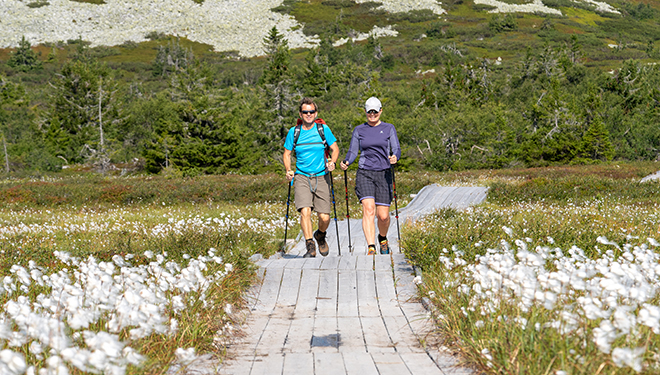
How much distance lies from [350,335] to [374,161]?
3.91 m

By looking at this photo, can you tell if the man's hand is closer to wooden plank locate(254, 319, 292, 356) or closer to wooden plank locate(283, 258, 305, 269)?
wooden plank locate(283, 258, 305, 269)

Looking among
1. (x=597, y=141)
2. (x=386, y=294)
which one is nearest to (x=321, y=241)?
(x=386, y=294)

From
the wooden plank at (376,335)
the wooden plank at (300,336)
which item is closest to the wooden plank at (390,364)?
the wooden plank at (376,335)

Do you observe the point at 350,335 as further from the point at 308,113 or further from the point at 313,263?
the point at 308,113

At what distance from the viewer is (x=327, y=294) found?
6551 millimetres

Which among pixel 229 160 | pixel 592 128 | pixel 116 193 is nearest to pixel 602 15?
pixel 592 128

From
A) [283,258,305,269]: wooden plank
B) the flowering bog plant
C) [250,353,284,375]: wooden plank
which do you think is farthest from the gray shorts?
[250,353,284,375]: wooden plank

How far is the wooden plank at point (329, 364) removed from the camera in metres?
4.19

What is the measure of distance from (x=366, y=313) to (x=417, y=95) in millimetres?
63489

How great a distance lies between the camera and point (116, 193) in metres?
24.9

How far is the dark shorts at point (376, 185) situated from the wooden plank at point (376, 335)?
3218mm

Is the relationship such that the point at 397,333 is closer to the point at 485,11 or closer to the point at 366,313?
the point at 366,313

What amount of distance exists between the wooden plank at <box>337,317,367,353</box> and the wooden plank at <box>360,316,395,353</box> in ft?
0.16

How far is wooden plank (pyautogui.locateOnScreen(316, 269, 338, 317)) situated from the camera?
5.99m
